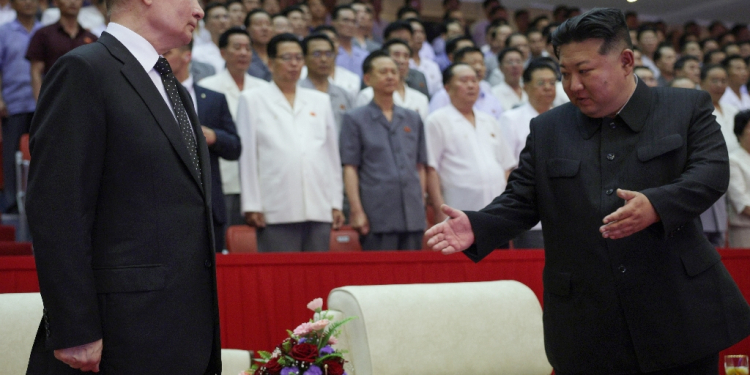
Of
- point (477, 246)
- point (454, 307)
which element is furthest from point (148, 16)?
point (454, 307)

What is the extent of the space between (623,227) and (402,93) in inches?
147

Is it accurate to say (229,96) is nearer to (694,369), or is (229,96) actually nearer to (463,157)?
(463,157)

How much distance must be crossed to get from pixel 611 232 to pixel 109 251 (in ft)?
3.27

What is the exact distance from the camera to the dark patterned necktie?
1.69 metres

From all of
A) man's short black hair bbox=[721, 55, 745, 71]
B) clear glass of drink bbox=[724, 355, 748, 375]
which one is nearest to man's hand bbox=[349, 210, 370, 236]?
clear glass of drink bbox=[724, 355, 748, 375]

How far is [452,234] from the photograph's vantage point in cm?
187

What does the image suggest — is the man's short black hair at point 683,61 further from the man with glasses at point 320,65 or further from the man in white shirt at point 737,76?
the man with glasses at point 320,65

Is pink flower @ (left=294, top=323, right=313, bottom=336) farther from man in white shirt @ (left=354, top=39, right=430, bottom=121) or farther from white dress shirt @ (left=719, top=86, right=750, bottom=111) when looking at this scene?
white dress shirt @ (left=719, top=86, right=750, bottom=111)

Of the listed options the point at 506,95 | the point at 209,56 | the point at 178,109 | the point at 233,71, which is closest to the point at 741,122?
the point at 506,95

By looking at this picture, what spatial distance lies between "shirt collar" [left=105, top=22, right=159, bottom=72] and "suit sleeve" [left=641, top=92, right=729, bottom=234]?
1086mm

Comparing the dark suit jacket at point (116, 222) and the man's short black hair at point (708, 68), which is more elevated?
the man's short black hair at point (708, 68)

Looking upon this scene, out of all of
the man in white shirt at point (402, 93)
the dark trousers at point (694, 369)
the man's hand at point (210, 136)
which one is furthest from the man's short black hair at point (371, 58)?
the dark trousers at point (694, 369)

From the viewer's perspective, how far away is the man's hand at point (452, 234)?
1847 mm

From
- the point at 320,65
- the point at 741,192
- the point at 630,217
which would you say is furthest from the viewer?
the point at 741,192
